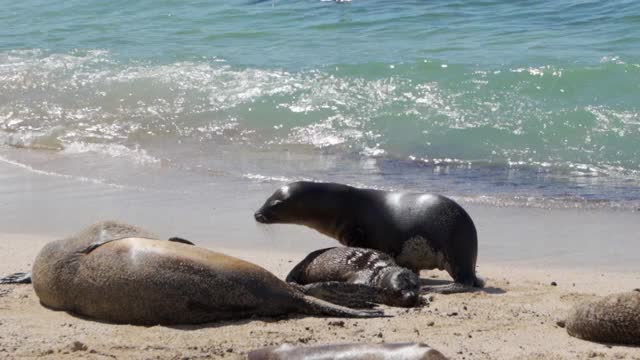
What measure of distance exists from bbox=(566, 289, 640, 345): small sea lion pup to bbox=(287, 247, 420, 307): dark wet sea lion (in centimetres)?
94

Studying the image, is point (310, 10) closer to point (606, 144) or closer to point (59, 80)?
point (59, 80)

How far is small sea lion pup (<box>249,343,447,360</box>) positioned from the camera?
4039mm

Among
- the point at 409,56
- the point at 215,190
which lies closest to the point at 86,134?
the point at 215,190

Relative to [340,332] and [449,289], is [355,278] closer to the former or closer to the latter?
[449,289]

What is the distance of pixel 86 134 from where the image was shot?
466 inches

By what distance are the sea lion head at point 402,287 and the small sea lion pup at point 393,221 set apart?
1.45 ft

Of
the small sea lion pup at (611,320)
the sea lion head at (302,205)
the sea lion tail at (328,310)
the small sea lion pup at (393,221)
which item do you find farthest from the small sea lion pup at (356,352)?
the sea lion head at (302,205)

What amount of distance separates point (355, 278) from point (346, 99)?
21.8ft

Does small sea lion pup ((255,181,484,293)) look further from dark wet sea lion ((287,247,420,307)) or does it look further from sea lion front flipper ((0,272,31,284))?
sea lion front flipper ((0,272,31,284))

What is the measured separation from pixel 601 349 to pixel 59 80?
10593mm

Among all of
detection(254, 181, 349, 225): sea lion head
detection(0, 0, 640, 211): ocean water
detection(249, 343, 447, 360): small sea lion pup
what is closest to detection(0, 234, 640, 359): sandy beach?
detection(249, 343, 447, 360): small sea lion pup

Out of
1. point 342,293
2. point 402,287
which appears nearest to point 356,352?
point 342,293

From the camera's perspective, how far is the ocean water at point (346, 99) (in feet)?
32.5

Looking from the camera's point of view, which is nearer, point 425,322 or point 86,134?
point 425,322
